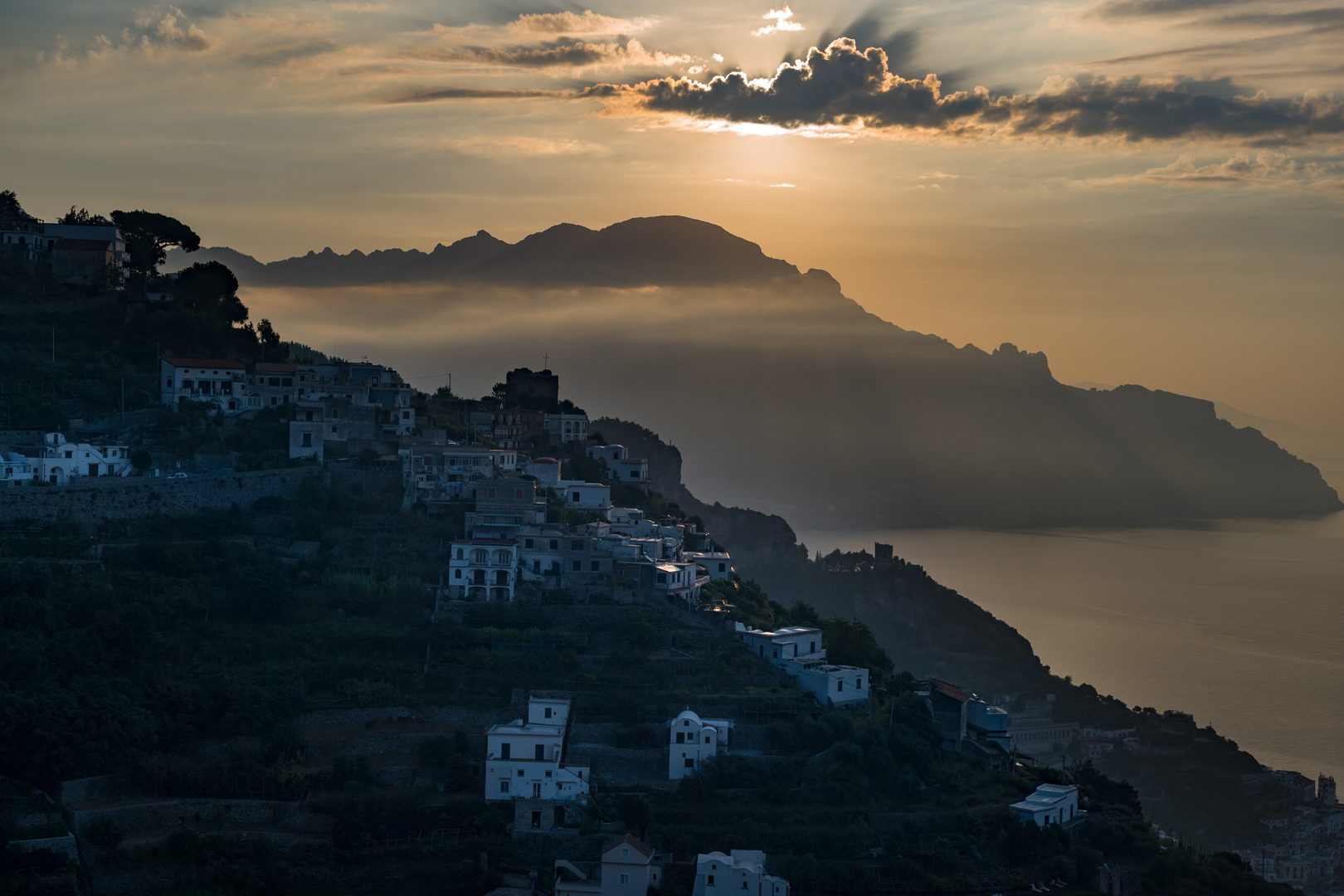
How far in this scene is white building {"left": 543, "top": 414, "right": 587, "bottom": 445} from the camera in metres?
35.3

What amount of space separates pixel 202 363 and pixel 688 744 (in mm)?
15575

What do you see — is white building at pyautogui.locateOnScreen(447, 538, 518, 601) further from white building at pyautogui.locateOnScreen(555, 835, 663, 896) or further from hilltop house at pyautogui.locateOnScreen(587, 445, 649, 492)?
hilltop house at pyautogui.locateOnScreen(587, 445, 649, 492)

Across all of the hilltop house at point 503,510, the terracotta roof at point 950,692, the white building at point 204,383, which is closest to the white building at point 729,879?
the terracotta roof at point 950,692

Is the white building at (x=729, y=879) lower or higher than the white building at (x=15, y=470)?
lower

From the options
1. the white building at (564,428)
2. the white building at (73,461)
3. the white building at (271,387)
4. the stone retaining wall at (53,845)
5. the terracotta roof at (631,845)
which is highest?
the white building at (271,387)

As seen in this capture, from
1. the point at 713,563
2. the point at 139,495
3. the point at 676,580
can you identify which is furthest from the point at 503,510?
the point at 139,495

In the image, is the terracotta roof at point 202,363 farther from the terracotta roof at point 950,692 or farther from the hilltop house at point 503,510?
the terracotta roof at point 950,692

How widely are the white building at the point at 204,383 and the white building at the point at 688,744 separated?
1409 cm

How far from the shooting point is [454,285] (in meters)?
73.9

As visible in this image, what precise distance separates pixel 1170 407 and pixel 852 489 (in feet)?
113

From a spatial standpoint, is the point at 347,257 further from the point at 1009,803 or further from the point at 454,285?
the point at 1009,803

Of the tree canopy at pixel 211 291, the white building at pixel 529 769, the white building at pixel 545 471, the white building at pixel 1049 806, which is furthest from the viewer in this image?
the tree canopy at pixel 211 291

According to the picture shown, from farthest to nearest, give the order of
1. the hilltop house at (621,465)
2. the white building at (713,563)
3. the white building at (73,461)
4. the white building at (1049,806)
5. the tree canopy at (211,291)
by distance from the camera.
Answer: the hilltop house at (621,465) → the tree canopy at (211,291) → the white building at (713,563) → the white building at (73,461) → the white building at (1049,806)

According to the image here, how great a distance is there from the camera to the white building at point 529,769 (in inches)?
811
